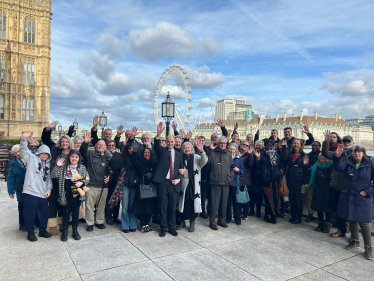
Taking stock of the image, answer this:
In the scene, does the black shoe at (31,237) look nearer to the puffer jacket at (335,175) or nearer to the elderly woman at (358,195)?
the elderly woman at (358,195)

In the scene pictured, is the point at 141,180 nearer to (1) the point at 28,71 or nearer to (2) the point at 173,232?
(2) the point at 173,232

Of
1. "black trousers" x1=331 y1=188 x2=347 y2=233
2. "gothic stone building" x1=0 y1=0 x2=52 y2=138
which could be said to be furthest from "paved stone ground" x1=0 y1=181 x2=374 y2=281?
"gothic stone building" x1=0 y1=0 x2=52 y2=138

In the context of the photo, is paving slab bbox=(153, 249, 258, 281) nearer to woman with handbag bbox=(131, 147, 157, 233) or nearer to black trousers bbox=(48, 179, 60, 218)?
woman with handbag bbox=(131, 147, 157, 233)

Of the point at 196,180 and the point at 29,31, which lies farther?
the point at 29,31

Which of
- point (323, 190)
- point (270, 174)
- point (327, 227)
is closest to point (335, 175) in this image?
point (323, 190)

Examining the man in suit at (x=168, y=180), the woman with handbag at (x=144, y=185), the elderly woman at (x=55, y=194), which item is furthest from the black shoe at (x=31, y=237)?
the man in suit at (x=168, y=180)

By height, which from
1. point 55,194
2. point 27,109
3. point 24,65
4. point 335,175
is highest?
point 24,65

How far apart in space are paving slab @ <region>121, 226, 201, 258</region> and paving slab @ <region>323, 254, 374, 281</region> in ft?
7.41

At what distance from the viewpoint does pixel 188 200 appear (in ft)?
20.6

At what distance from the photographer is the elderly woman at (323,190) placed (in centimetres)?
619

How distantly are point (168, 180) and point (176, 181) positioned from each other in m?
0.18

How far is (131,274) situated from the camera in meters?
4.12

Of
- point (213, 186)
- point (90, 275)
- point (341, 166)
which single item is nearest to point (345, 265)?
point (341, 166)

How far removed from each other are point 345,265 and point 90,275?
3978mm
